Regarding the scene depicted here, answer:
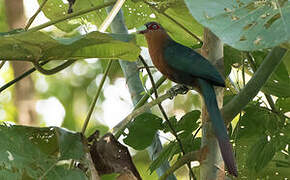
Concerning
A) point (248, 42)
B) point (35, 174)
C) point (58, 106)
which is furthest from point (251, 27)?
point (58, 106)

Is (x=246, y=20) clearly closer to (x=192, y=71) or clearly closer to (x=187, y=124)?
(x=192, y=71)

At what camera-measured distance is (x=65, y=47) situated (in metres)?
1.23

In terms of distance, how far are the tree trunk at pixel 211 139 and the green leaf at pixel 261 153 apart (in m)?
0.28

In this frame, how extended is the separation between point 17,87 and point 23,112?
11.2 inches

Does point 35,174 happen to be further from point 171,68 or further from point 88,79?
point 88,79

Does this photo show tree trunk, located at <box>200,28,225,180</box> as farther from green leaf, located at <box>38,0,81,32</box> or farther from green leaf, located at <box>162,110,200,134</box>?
green leaf, located at <box>38,0,81,32</box>

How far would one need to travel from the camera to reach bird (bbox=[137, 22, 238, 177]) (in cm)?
121

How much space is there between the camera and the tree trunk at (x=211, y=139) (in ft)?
3.97

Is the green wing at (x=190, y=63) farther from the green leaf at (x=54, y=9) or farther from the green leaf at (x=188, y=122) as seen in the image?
the green leaf at (x=54, y=9)

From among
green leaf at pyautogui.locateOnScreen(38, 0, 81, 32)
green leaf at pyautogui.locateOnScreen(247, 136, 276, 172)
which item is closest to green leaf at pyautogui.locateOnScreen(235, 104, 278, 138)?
green leaf at pyautogui.locateOnScreen(247, 136, 276, 172)

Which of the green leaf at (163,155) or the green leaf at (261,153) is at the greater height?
the green leaf at (163,155)

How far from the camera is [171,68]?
5.46 ft

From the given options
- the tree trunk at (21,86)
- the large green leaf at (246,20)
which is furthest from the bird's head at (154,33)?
the tree trunk at (21,86)

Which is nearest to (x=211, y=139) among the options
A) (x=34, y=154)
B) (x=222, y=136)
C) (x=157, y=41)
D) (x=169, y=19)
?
(x=222, y=136)
